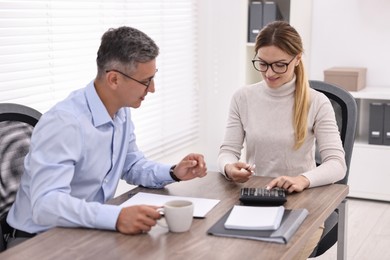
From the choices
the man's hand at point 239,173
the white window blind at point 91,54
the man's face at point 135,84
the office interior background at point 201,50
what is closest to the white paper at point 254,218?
the man's hand at point 239,173

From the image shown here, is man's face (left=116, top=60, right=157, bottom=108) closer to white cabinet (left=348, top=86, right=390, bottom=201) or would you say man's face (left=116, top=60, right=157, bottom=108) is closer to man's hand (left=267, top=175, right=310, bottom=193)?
man's hand (left=267, top=175, right=310, bottom=193)

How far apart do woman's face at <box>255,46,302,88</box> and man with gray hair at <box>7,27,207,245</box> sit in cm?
55

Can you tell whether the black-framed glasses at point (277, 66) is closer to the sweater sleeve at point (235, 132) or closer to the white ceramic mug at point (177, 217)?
the sweater sleeve at point (235, 132)

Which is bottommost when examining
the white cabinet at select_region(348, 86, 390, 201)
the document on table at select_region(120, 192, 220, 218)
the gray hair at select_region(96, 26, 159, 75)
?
the white cabinet at select_region(348, 86, 390, 201)

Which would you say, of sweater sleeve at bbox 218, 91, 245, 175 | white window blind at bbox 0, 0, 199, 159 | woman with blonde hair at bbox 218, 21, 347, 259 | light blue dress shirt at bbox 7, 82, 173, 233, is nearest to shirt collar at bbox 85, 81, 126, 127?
light blue dress shirt at bbox 7, 82, 173, 233

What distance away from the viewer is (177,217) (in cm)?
154

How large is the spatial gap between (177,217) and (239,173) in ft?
1.84

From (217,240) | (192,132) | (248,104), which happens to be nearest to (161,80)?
(192,132)

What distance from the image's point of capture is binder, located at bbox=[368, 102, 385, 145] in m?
4.11

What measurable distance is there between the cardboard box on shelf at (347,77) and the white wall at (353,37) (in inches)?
7.2

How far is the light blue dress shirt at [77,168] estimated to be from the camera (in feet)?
5.27

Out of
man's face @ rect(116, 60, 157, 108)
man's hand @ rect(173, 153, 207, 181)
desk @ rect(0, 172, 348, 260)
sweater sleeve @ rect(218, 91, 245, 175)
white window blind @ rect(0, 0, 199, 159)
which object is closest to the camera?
desk @ rect(0, 172, 348, 260)

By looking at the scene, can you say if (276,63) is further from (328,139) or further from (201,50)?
(201,50)

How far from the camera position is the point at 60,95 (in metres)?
3.05
